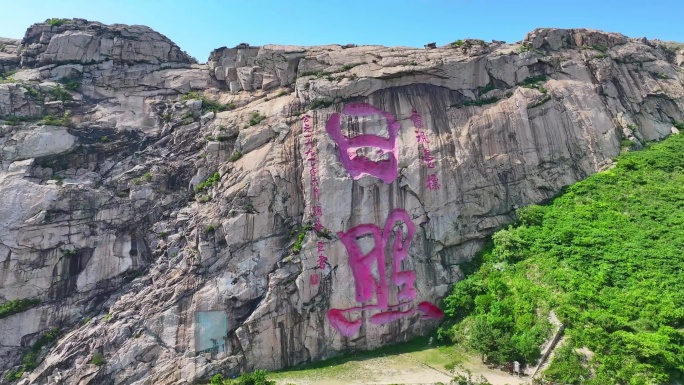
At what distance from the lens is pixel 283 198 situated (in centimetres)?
1697

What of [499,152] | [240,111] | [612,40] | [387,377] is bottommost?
[387,377]

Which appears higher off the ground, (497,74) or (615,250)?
(497,74)

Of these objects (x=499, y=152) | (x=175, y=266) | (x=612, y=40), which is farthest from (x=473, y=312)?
(x=612, y=40)

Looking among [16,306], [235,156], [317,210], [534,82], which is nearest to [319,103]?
[235,156]

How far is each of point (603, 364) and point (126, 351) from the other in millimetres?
13894

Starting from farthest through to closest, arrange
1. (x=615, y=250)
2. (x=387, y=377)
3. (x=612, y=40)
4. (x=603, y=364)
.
Result: 1. (x=612, y=40)
2. (x=615, y=250)
3. (x=387, y=377)
4. (x=603, y=364)

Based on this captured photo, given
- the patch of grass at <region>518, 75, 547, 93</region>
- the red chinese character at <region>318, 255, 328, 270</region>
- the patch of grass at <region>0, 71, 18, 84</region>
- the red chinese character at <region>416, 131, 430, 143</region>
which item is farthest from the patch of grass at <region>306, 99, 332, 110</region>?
the patch of grass at <region>0, 71, 18, 84</region>

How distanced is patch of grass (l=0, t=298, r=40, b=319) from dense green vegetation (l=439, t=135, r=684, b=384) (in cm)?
1404

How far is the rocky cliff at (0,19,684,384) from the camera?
595 inches

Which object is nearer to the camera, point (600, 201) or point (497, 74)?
point (600, 201)

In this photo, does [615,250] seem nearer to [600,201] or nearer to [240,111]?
[600,201]

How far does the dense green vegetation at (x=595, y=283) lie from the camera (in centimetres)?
1209

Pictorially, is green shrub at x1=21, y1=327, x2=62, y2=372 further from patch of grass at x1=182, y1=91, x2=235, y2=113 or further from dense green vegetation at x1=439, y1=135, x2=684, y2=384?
dense green vegetation at x1=439, y1=135, x2=684, y2=384

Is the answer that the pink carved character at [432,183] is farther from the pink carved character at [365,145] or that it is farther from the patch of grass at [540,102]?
the patch of grass at [540,102]
